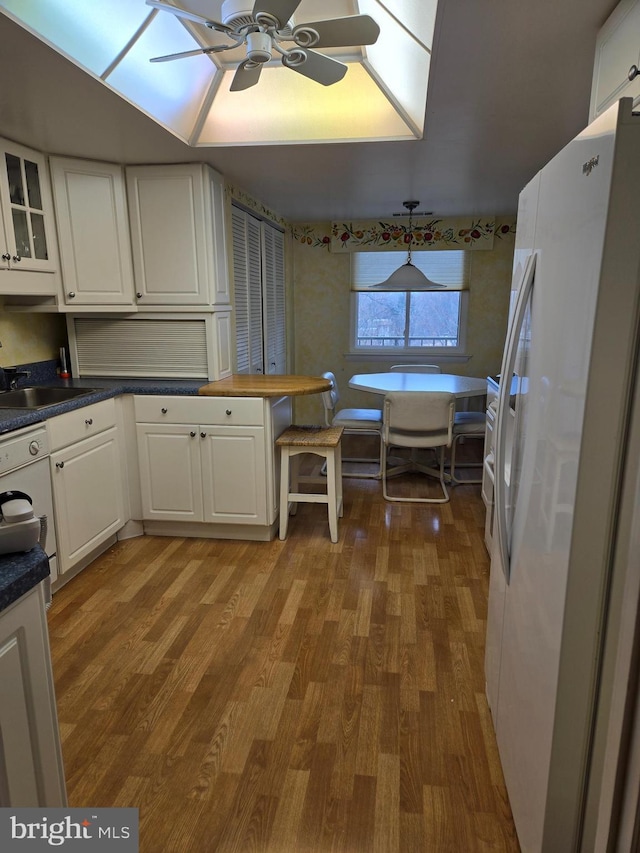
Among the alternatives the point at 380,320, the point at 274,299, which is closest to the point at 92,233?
the point at 274,299

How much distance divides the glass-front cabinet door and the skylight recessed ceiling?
2.72 ft

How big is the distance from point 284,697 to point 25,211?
266 cm

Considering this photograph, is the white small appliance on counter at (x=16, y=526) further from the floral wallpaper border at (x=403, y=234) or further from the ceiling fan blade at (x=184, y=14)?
the floral wallpaper border at (x=403, y=234)

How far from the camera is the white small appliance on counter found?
3.43 feet

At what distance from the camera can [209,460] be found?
320 cm

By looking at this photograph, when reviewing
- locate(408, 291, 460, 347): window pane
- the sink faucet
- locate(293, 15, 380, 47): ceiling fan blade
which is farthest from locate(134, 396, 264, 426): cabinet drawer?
locate(408, 291, 460, 347): window pane

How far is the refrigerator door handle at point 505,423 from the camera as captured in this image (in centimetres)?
146

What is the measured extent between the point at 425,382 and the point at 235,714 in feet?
10.3

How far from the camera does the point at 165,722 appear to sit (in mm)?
1852

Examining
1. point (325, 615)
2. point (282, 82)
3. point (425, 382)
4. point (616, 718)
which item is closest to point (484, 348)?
point (425, 382)

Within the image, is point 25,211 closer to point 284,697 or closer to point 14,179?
point 14,179

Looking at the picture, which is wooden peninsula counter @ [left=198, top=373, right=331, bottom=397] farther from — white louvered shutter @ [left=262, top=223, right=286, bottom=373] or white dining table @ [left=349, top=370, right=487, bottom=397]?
white louvered shutter @ [left=262, top=223, right=286, bottom=373]

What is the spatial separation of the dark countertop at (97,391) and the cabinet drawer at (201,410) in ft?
0.18

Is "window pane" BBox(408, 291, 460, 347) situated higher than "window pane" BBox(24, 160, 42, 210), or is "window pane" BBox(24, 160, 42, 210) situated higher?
"window pane" BBox(24, 160, 42, 210)
